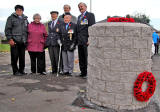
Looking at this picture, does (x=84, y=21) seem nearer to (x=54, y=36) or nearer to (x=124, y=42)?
(x=54, y=36)

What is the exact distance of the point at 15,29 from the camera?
604 cm

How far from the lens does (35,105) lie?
366cm

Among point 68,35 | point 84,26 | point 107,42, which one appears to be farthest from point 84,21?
point 107,42

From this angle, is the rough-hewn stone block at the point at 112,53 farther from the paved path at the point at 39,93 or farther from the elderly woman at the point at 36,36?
the elderly woman at the point at 36,36

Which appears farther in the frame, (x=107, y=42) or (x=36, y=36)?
(x=36, y=36)

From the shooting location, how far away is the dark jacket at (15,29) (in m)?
5.96

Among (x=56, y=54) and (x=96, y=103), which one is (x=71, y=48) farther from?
(x=96, y=103)

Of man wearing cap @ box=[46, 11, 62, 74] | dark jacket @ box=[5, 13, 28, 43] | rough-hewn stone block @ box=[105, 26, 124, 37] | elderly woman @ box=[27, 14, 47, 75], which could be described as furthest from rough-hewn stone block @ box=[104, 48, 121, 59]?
dark jacket @ box=[5, 13, 28, 43]

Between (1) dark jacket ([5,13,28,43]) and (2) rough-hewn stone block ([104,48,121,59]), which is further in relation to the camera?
(1) dark jacket ([5,13,28,43])

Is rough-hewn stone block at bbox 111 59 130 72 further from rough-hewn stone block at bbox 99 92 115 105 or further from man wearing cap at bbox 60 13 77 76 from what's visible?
man wearing cap at bbox 60 13 77 76

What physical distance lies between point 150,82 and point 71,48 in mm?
2996

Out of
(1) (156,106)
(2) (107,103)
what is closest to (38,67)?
(2) (107,103)

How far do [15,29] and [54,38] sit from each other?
47.7 inches

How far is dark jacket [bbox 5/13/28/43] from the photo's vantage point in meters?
5.96
